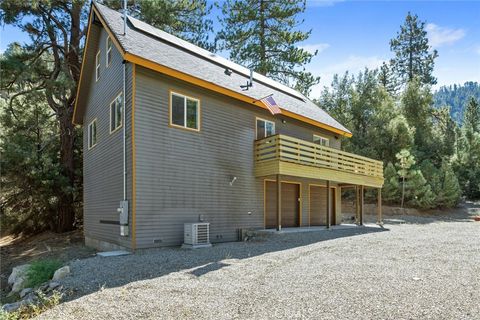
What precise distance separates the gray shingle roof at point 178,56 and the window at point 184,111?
77 cm

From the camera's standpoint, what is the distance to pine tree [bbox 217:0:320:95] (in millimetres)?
25734

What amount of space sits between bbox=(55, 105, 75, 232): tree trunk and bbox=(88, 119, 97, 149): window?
4.47 m

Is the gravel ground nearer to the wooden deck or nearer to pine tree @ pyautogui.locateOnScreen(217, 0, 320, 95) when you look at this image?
the wooden deck

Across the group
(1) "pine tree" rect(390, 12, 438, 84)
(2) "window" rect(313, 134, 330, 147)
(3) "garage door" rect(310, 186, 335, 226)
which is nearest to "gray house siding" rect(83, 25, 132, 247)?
(3) "garage door" rect(310, 186, 335, 226)

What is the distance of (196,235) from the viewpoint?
9.88m

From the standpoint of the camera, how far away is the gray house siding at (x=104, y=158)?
1062 centimetres

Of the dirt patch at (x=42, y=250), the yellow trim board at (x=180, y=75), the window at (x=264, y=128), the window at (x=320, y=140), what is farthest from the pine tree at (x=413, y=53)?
the dirt patch at (x=42, y=250)

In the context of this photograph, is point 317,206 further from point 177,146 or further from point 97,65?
point 97,65

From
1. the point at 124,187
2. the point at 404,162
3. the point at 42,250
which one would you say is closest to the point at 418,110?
the point at 404,162

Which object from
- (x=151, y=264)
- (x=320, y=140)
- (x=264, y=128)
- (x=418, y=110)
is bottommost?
(x=151, y=264)

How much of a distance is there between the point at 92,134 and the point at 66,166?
498cm

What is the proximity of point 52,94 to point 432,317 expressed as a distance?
17.8 meters

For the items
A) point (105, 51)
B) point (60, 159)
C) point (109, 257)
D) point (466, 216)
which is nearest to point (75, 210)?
point (60, 159)

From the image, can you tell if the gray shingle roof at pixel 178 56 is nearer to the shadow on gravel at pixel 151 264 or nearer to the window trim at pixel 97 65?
the window trim at pixel 97 65
